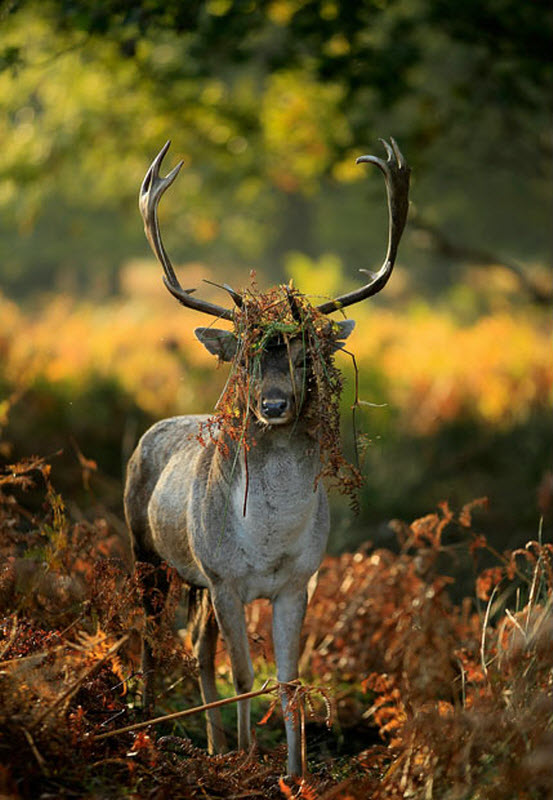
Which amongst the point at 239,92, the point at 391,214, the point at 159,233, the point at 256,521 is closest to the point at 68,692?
the point at 256,521

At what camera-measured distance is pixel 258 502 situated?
482cm

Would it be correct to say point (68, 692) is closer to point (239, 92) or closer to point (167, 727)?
point (167, 727)

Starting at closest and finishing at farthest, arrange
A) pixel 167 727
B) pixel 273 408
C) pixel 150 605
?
pixel 273 408 < pixel 167 727 < pixel 150 605

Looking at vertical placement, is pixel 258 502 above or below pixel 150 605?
above

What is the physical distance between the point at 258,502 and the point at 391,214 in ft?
5.23

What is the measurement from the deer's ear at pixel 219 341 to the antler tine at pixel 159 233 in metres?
0.09

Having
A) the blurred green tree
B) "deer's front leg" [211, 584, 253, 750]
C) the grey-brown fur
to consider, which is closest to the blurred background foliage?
the blurred green tree

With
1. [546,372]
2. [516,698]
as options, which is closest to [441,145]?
[546,372]

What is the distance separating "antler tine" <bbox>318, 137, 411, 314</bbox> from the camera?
479 cm

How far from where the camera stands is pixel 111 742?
13.6 ft

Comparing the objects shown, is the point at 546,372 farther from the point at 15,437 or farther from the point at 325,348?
the point at 325,348

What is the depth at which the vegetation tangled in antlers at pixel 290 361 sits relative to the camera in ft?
14.9

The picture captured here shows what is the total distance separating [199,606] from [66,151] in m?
8.31

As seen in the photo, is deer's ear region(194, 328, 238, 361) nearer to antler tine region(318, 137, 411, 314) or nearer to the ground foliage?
antler tine region(318, 137, 411, 314)
